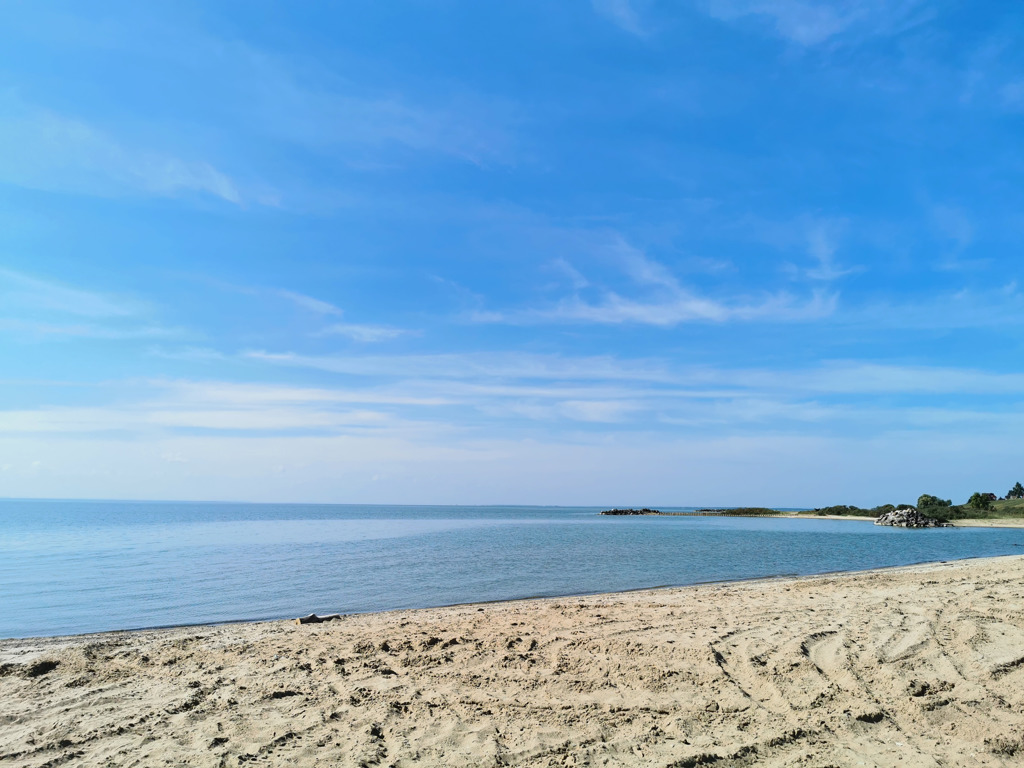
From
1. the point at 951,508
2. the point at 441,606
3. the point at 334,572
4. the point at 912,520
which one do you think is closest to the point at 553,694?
the point at 441,606

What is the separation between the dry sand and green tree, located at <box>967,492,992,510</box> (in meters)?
85.4

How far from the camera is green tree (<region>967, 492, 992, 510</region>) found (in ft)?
255

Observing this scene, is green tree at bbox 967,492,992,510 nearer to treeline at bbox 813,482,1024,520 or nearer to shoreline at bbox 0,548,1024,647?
treeline at bbox 813,482,1024,520

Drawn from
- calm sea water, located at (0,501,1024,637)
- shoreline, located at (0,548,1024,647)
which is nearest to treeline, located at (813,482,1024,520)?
calm sea water, located at (0,501,1024,637)

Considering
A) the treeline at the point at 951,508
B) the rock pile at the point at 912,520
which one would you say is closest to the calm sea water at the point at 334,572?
the rock pile at the point at 912,520

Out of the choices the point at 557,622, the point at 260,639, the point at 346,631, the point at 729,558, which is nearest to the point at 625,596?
the point at 557,622

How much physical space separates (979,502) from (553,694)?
318 feet

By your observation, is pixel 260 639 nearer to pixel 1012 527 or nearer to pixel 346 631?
pixel 346 631

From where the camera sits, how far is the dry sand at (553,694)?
19.6ft

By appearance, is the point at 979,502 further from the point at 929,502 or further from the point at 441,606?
the point at 441,606

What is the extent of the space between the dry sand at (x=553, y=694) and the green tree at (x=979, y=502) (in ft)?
280

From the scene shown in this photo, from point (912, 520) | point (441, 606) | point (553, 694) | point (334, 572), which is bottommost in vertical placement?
point (912, 520)

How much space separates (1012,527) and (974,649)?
2852 inches

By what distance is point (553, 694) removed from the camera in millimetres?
7598
